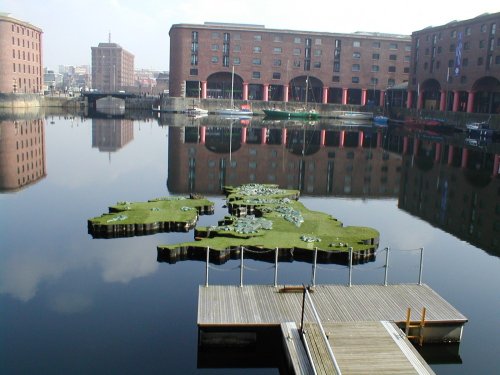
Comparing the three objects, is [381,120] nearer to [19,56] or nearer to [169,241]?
[19,56]

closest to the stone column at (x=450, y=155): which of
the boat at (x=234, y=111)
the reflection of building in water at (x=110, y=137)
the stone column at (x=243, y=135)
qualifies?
the stone column at (x=243, y=135)

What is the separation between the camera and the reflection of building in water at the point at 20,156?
38469mm

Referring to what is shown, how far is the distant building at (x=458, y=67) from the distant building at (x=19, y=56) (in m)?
87.0

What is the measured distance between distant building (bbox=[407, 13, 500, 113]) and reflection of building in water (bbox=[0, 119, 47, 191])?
6929cm

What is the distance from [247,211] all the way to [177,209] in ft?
12.0

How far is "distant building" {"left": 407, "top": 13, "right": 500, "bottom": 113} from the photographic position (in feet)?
300

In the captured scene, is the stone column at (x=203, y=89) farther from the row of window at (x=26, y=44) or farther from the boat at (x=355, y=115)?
the row of window at (x=26, y=44)

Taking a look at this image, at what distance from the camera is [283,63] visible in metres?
126

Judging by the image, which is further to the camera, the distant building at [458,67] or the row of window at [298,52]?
the row of window at [298,52]

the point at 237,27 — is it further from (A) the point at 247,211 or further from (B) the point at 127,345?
(B) the point at 127,345

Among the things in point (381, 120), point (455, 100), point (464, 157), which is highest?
point (455, 100)

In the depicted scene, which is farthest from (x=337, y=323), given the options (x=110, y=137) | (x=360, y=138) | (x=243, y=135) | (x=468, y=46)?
(x=468, y=46)

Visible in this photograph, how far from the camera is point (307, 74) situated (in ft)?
417

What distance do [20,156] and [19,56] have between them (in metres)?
90.0
